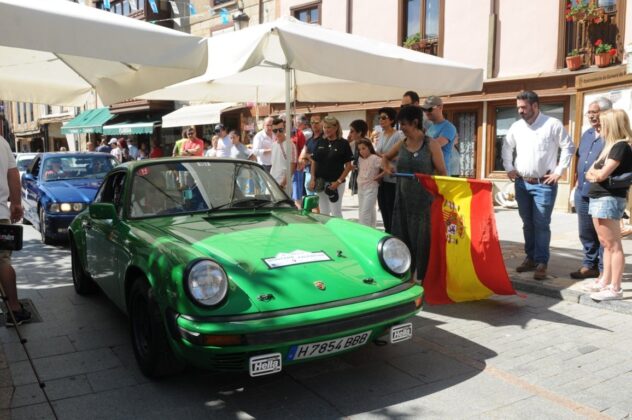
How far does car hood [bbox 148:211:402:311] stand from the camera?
10.5ft

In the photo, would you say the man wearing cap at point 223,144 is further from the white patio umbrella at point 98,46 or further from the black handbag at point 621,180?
the black handbag at point 621,180

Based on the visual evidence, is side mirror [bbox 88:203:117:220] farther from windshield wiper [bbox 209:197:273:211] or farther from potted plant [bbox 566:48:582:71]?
potted plant [bbox 566:48:582:71]

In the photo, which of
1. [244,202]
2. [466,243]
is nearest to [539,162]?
[466,243]

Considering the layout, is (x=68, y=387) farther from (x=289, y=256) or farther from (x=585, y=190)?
(x=585, y=190)

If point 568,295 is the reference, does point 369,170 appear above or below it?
above

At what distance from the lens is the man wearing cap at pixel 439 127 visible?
5.89 metres

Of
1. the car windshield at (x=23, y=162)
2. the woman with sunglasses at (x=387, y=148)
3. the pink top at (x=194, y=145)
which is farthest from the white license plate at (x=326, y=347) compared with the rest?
the car windshield at (x=23, y=162)

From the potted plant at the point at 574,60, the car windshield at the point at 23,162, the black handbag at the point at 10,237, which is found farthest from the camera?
the car windshield at the point at 23,162

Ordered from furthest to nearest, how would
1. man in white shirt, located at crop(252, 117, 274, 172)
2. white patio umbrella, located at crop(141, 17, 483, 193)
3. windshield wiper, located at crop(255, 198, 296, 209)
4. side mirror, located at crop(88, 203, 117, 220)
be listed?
man in white shirt, located at crop(252, 117, 274, 172) → white patio umbrella, located at crop(141, 17, 483, 193) → windshield wiper, located at crop(255, 198, 296, 209) → side mirror, located at crop(88, 203, 117, 220)

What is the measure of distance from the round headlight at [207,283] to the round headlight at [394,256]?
1147mm

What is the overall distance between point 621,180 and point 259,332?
3746 mm

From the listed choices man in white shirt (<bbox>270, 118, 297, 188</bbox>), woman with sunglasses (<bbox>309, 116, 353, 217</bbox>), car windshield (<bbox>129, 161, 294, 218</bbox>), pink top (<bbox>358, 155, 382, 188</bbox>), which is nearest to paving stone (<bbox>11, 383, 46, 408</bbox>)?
car windshield (<bbox>129, 161, 294, 218</bbox>)

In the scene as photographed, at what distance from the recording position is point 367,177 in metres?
6.56

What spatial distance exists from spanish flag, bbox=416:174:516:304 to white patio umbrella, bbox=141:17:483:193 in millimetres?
1423
